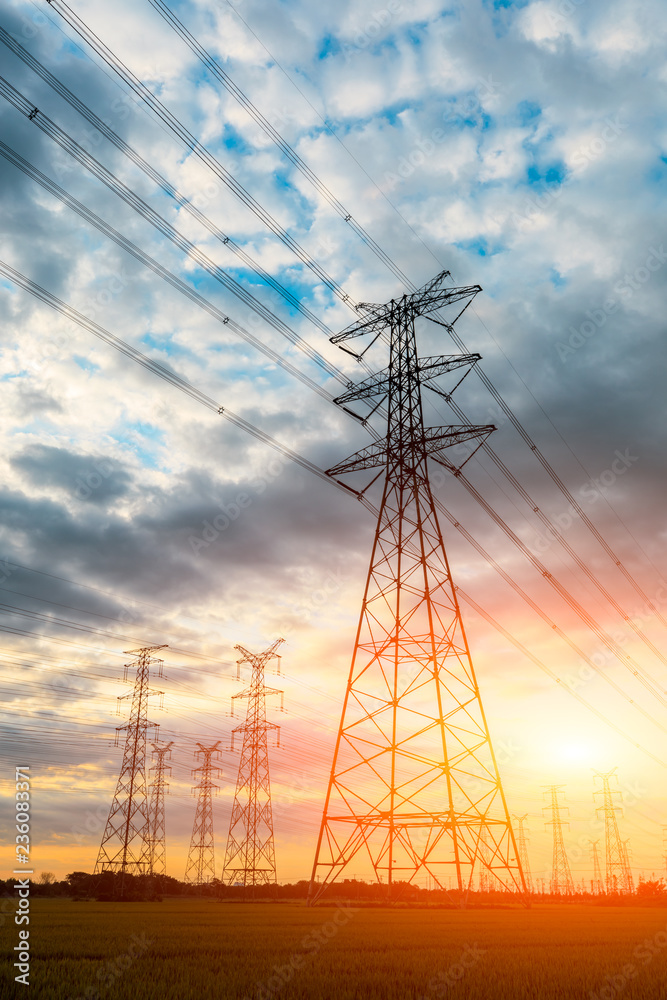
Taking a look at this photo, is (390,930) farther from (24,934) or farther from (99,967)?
(99,967)

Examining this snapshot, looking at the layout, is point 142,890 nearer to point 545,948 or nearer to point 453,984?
point 545,948

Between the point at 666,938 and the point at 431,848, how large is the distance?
7.66m

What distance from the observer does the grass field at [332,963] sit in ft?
30.1

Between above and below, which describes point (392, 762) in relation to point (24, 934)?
above

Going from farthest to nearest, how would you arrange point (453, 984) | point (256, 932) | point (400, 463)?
point (400, 463), point (256, 932), point (453, 984)

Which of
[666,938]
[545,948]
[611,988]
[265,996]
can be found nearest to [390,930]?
[545,948]

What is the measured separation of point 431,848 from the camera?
23922 millimetres

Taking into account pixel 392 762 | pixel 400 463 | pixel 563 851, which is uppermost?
pixel 400 463

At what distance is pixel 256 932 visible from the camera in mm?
18500

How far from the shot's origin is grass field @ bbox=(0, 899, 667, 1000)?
9.17m

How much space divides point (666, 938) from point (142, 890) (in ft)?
140

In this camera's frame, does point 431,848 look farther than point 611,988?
Yes

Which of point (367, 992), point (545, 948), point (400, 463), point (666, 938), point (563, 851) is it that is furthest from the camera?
point (563, 851)

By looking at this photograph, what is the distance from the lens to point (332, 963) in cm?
1189
